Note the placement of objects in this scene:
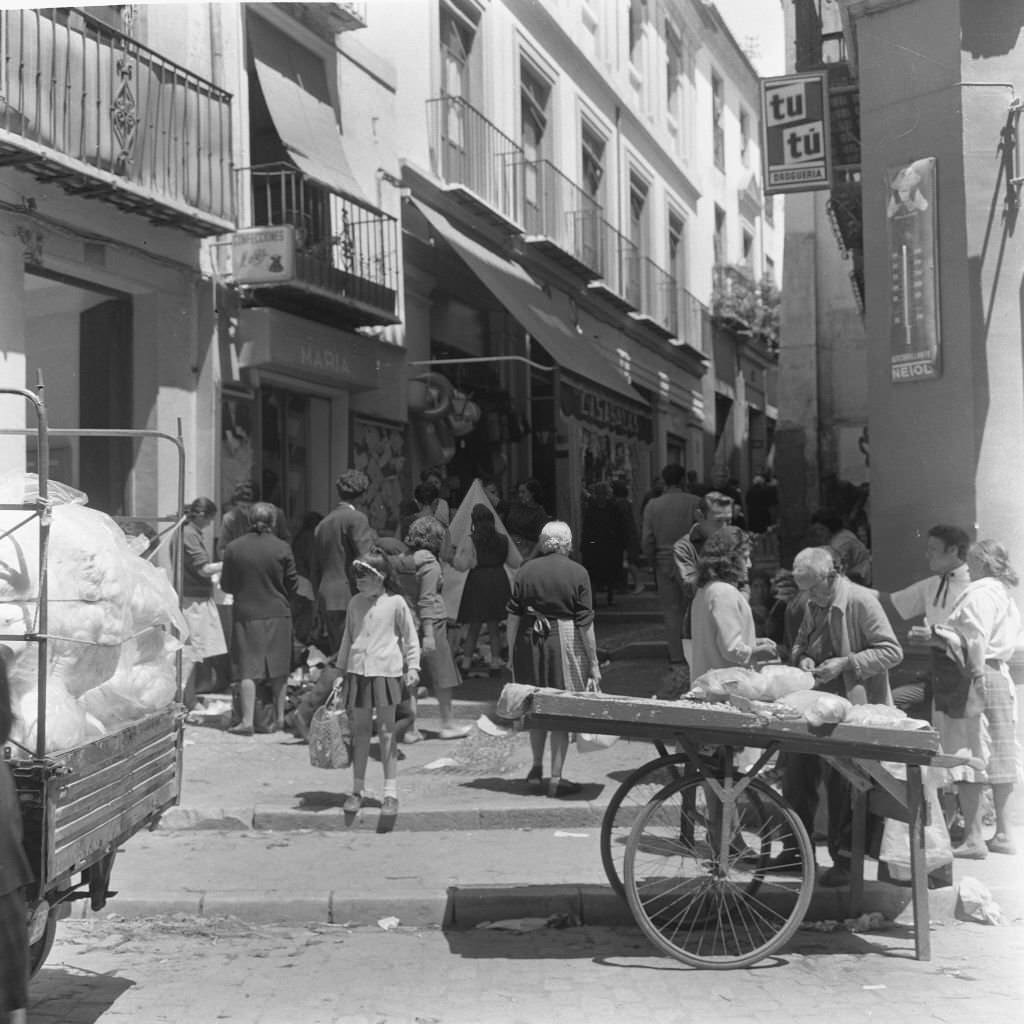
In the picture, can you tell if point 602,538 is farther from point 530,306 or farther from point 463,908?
point 463,908

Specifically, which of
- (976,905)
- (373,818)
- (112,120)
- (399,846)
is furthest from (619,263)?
(976,905)

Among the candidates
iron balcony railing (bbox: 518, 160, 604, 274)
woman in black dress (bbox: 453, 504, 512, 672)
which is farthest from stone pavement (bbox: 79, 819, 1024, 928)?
iron balcony railing (bbox: 518, 160, 604, 274)

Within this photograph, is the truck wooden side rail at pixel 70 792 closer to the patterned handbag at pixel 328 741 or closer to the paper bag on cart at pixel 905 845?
the patterned handbag at pixel 328 741

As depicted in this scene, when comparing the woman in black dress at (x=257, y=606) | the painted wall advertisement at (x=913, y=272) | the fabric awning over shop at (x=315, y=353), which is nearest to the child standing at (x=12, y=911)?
A: the woman in black dress at (x=257, y=606)

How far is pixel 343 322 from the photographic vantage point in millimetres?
13484

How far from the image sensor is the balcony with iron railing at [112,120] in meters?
9.23

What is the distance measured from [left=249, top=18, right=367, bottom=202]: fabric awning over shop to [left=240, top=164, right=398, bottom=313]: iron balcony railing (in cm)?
17

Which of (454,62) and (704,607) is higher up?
(454,62)

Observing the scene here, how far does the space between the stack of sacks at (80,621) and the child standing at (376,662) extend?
2558mm

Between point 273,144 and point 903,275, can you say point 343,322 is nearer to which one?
point 273,144

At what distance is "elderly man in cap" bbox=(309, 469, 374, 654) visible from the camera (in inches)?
417

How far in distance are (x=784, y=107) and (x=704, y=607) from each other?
5.97 m

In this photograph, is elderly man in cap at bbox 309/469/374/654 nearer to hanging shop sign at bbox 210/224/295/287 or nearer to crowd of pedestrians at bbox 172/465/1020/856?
crowd of pedestrians at bbox 172/465/1020/856

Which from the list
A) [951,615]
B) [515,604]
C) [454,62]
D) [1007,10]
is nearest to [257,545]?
[515,604]
